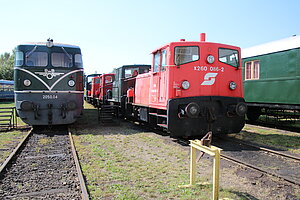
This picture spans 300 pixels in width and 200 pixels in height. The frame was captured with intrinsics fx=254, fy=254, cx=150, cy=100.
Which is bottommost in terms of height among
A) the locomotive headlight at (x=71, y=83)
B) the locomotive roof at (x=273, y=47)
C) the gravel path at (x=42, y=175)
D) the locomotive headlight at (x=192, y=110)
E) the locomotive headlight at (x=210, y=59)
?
the gravel path at (x=42, y=175)

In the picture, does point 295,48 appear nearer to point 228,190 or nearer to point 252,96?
point 252,96

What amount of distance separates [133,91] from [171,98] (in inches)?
174

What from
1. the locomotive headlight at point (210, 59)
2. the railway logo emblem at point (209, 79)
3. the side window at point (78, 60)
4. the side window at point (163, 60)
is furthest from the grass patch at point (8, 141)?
the locomotive headlight at point (210, 59)

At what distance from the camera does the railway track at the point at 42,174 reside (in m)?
3.92

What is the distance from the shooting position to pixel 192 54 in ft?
24.4

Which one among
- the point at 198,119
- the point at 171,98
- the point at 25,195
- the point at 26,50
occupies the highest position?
the point at 26,50

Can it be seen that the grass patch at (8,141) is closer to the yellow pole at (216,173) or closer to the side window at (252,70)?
the yellow pole at (216,173)

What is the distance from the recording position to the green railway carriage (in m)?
9.11

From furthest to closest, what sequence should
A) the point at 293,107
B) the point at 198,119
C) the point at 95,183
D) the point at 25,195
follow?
the point at 293,107 < the point at 198,119 < the point at 95,183 < the point at 25,195

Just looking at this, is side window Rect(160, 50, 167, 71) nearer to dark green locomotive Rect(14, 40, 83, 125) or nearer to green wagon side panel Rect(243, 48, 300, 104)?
dark green locomotive Rect(14, 40, 83, 125)

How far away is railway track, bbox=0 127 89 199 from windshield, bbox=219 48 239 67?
16.5 ft

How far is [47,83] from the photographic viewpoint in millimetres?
9547

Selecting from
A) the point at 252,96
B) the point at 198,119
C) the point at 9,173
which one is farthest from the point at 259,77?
the point at 9,173

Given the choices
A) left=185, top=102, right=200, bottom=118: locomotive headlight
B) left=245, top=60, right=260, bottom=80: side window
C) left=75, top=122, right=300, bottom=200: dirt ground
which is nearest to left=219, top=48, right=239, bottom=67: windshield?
left=185, top=102, right=200, bottom=118: locomotive headlight
